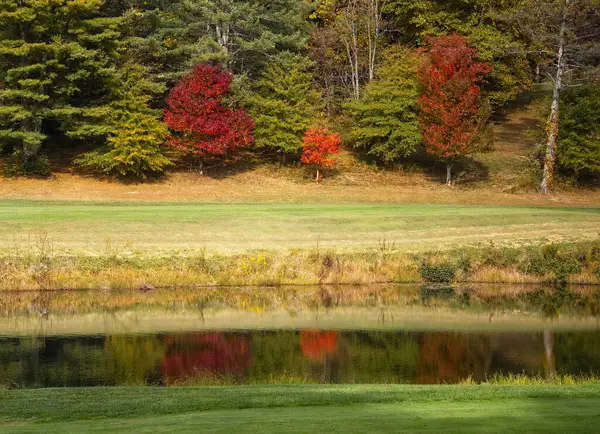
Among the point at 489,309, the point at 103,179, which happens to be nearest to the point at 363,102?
the point at 103,179

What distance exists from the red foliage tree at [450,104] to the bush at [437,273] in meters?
22.0

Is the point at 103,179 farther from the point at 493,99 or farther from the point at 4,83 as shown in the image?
the point at 493,99

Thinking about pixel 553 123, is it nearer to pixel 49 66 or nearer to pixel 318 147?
pixel 318 147

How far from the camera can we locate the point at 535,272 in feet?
108

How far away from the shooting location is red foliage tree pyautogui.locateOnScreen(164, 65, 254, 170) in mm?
54438

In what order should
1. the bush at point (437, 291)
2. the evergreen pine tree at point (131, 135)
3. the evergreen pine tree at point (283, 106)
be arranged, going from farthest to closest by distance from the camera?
the evergreen pine tree at point (283, 106), the evergreen pine tree at point (131, 135), the bush at point (437, 291)

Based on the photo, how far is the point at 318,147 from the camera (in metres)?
55.2

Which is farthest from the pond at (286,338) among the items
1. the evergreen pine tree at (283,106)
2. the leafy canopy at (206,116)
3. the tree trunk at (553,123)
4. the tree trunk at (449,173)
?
the evergreen pine tree at (283,106)

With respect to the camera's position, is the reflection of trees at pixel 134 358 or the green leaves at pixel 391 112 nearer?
the reflection of trees at pixel 134 358

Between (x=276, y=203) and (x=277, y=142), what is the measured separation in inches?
355

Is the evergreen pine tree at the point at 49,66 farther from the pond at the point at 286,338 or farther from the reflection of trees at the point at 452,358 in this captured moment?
the reflection of trees at the point at 452,358

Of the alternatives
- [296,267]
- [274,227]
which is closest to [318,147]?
[274,227]

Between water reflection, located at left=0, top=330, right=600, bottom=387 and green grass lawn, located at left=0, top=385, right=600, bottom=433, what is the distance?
441cm

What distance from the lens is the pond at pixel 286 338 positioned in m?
20.2
